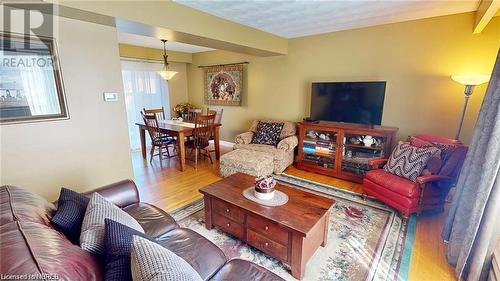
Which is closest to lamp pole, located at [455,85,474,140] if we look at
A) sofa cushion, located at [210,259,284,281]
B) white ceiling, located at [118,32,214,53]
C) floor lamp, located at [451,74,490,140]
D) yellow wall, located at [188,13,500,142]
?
floor lamp, located at [451,74,490,140]

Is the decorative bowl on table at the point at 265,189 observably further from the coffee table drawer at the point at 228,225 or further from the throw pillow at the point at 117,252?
the throw pillow at the point at 117,252

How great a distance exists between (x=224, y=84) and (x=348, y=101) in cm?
302

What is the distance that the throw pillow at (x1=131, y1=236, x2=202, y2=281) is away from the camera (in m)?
0.75

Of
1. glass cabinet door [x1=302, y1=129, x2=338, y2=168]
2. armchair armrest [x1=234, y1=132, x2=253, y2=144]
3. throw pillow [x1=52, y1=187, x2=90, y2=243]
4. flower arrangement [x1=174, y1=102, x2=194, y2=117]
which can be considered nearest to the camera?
throw pillow [x1=52, y1=187, x2=90, y2=243]

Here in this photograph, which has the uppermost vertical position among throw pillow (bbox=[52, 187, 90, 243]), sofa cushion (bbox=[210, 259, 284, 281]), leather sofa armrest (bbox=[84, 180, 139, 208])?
throw pillow (bbox=[52, 187, 90, 243])

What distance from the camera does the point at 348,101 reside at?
11.6ft

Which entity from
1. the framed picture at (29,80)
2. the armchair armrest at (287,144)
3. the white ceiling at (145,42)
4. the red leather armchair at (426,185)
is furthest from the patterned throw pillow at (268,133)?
the framed picture at (29,80)

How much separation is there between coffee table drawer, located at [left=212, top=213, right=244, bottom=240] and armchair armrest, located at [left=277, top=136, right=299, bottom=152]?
2002mm

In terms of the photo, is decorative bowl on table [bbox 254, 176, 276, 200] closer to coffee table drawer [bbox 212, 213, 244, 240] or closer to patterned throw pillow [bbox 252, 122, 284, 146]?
coffee table drawer [bbox 212, 213, 244, 240]

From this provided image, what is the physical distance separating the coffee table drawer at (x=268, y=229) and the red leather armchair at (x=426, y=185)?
1.54 m

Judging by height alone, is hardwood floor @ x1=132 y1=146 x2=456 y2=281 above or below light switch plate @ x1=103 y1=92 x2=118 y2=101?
below

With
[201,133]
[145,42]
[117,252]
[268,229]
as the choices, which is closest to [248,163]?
[201,133]

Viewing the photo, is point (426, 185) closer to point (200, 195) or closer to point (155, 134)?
point (200, 195)

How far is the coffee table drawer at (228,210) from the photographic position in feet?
6.48
